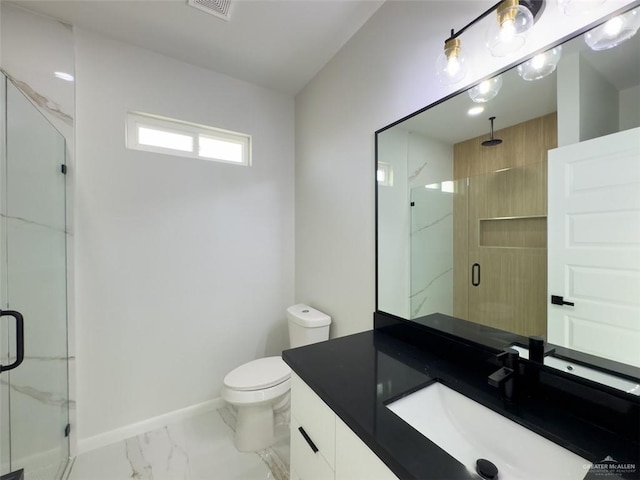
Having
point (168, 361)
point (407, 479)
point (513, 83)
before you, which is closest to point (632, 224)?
point (513, 83)

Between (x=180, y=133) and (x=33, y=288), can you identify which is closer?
(x=33, y=288)

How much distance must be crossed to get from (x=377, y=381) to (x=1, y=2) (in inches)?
103

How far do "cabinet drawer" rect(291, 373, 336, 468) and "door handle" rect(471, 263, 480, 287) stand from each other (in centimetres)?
74

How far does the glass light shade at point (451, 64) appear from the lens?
97cm

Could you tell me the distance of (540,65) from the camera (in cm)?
83

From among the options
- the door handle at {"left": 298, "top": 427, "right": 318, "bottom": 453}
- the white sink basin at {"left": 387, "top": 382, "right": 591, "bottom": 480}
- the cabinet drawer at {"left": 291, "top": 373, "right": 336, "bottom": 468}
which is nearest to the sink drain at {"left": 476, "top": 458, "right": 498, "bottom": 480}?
the white sink basin at {"left": 387, "top": 382, "right": 591, "bottom": 480}

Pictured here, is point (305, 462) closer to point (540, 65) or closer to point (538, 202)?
point (538, 202)

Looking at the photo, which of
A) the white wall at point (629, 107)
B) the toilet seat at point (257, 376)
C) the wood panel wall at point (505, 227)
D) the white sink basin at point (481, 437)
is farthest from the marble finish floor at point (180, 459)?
the white wall at point (629, 107)

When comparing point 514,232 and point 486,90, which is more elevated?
point 486,90

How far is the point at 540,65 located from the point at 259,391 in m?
1.93

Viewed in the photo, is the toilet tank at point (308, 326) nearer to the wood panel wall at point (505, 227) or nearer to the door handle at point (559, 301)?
the wood panel wall at point (505, 227)

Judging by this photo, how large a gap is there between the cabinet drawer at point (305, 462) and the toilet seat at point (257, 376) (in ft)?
1.86

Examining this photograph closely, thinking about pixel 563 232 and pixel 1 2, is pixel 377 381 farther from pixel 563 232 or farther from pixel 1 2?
pixel 1 2

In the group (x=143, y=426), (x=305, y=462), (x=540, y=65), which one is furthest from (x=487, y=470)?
(x=143, y=426)
